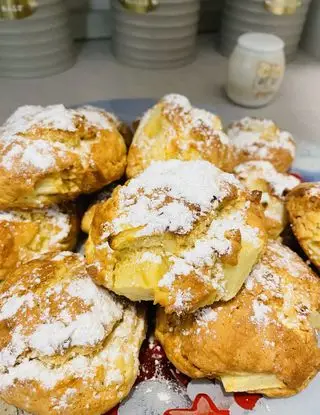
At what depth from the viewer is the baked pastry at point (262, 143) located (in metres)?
1.27

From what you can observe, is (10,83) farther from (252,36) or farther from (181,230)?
(181,230)

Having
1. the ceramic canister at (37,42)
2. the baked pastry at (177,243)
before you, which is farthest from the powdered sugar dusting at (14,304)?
the ceramic canister at (37,42)

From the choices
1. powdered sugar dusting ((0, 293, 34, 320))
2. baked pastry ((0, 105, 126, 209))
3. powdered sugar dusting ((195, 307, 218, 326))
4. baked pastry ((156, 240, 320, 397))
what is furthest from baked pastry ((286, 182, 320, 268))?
powdered sugar dusting ((0, 293, 34, 320))

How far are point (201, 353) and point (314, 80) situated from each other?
1.52 m

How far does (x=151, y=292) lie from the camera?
29.8 inches

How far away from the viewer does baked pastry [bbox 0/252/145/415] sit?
0.75 meters

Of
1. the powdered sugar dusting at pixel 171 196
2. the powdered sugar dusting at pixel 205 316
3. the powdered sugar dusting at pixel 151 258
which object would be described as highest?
the powdered sugar dusting at pixel 171 196

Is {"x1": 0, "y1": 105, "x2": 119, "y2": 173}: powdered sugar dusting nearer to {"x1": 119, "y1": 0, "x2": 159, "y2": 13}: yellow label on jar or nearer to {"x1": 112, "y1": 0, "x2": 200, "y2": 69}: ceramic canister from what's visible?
{"x1": 119, "y1": 0, "x2": 159, "y2": 13}: yellow label on jar

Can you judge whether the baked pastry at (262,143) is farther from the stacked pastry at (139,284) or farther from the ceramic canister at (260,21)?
the ceramic canister at (260,21)

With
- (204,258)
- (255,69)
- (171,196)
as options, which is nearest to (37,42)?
(255,69)

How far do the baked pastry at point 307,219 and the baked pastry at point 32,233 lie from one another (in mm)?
455

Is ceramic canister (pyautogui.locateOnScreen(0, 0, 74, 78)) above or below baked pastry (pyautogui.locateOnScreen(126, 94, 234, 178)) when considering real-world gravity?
below

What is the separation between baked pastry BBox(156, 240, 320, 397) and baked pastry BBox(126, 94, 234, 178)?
0.29 m

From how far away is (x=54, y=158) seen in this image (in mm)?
906
